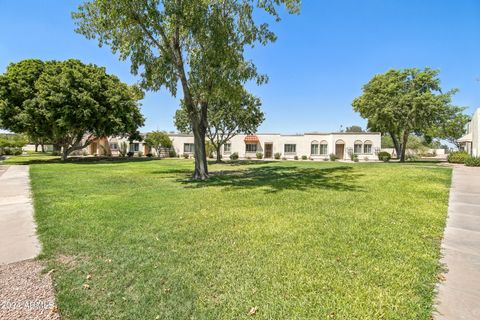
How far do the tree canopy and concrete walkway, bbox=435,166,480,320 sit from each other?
38196 millimetres

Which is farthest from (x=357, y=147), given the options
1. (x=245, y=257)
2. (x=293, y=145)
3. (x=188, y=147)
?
(x=245, y=257)

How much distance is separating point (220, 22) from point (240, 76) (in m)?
2.65

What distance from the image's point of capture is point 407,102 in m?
25.3

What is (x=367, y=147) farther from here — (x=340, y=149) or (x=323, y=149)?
(x=323, y=149)

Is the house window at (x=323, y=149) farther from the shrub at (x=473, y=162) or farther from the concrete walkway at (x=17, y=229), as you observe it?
the concrete walkway at (x=17, y=229)

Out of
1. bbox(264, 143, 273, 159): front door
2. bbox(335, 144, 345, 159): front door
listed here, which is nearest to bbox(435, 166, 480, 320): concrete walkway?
bbox(335, 144, 345, 159): front door

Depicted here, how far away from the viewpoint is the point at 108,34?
1205 centimetres

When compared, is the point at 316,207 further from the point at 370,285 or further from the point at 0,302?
the point at 0,302

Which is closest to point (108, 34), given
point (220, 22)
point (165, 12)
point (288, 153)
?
point (165, 12)

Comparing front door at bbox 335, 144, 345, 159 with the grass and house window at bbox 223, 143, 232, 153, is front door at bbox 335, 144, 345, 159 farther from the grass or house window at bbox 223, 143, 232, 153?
the grass

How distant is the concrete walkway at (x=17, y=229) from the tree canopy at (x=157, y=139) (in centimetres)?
3183

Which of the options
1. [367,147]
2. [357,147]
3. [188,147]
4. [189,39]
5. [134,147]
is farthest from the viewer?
[134,147]

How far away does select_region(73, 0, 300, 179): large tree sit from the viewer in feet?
34.4

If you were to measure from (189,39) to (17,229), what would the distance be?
10.8 m
